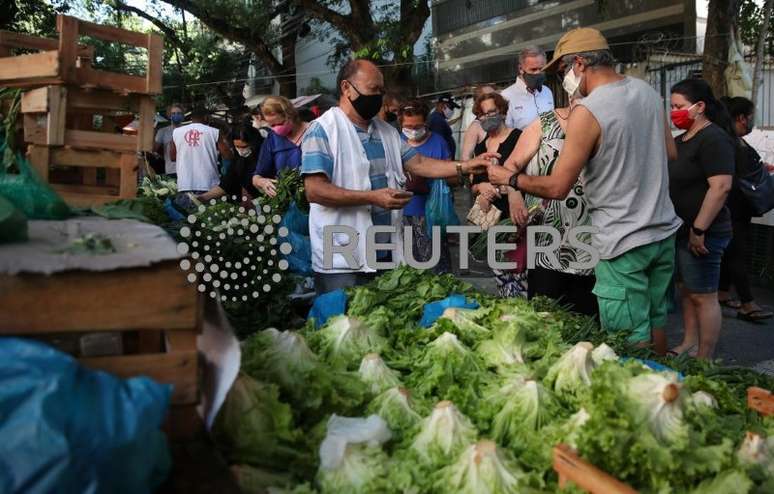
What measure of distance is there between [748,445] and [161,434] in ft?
5.85

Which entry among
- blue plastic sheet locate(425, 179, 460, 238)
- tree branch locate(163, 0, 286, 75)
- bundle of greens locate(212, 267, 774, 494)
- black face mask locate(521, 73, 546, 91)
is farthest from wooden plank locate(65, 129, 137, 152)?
tree branch locate(163, 0, 286, 75)

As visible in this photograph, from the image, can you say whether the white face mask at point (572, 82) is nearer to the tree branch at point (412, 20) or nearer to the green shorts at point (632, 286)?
the green shorts at point (632, 286)

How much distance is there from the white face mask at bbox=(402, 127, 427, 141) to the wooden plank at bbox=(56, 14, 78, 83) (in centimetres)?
361

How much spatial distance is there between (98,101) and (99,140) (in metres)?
0.16

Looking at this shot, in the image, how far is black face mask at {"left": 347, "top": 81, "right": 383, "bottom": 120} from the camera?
4016mm

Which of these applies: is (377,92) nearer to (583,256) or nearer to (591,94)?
(591,94)

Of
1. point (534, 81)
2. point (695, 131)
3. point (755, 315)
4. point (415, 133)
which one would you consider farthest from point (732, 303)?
point (415, 133)

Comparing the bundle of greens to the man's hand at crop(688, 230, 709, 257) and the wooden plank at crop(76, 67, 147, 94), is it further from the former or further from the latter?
the man's hand at crop(688, 230, 709, 257)

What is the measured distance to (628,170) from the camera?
11.6 feet

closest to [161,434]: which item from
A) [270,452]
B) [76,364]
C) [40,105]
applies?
[76,364]

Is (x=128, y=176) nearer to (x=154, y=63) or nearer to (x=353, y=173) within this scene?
(x=154, y=63)

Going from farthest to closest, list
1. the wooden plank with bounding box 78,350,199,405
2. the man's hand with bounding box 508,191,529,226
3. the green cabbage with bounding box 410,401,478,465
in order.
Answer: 1. the man's hand with bounding box 508,191,529,226
2. the green cabbage with bounding box 410,401,478,465
3. the wooden plank with bounding box 78,350,199,405

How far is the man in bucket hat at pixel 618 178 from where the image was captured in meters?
3.48

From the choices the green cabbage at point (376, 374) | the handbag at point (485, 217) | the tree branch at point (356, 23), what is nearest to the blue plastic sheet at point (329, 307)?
the green cabbage at point (376, 374)
